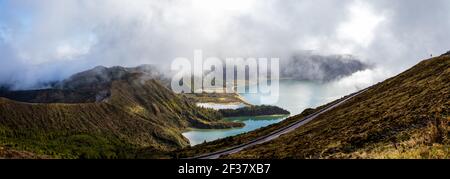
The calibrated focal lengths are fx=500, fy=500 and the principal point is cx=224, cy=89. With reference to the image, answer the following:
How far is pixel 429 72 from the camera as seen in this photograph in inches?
5453

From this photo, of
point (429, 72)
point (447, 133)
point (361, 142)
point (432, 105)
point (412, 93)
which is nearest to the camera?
point (447, 133)
